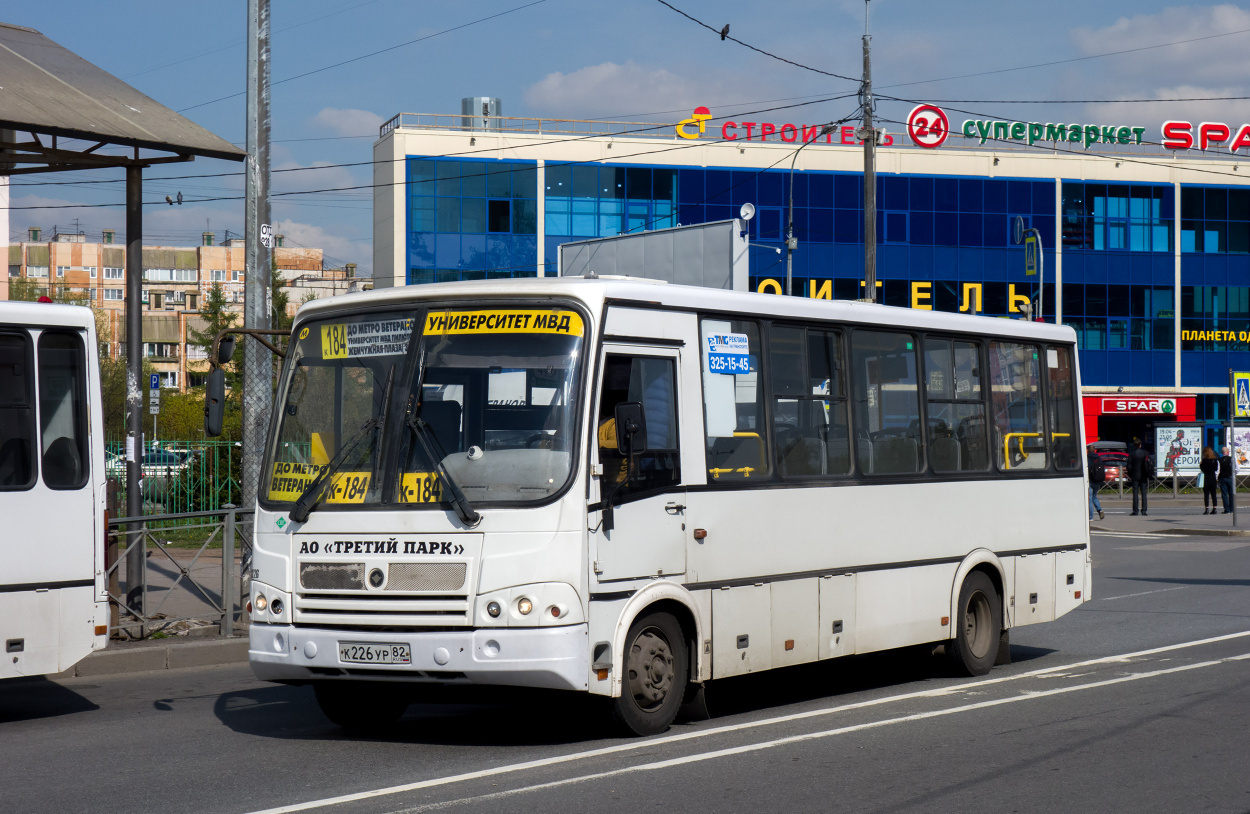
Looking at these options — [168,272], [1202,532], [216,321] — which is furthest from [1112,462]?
[168,272]

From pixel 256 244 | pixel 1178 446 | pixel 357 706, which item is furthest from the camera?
pixel 1178 446

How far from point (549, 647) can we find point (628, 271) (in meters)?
15.8

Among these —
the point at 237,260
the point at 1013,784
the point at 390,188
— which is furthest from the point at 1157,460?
the point at 237,260

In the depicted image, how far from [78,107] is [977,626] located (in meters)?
9.25

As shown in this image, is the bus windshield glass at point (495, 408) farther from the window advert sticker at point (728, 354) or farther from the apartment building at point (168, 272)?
the apartment building at point (168, 272)

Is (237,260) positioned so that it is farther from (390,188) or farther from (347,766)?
(347,766)

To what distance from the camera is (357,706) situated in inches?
343

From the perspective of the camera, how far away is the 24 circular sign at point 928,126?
59.7 metres

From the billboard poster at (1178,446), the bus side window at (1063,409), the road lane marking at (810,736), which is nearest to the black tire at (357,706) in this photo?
the road lane marking at (810,736)

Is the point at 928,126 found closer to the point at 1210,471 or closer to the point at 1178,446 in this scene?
the point at 1178,446

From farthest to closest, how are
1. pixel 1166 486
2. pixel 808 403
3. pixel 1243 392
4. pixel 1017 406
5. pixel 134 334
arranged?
pixel 1166 486 → pixel 1243 392 → pixel 134 334 → pixel 1017 406 → pixel 808 403

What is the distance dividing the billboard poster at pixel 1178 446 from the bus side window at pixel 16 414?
46.4 metres

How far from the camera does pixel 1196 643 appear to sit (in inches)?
497

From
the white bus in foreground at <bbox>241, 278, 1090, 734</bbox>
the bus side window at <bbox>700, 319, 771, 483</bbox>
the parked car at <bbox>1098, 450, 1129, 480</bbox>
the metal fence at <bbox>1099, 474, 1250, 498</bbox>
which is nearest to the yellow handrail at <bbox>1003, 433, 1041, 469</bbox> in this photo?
the white bus in foreground at <bbox>241, 278, 1090, 734</bbox>
